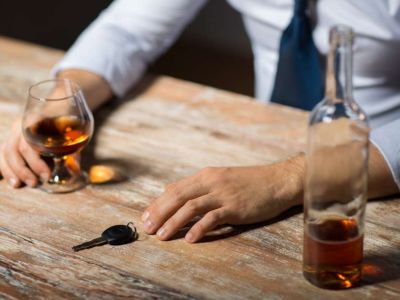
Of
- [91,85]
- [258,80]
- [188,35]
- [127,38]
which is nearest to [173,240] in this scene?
[91,85]

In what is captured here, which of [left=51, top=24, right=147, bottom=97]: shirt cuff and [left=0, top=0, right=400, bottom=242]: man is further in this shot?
[left=51, top=24, right=147, bottom=97]: shirt cuff

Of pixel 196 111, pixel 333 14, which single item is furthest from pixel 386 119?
pixel 196 111

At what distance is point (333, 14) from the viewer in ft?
5.51

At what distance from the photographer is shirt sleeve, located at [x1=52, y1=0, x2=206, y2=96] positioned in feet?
5.72

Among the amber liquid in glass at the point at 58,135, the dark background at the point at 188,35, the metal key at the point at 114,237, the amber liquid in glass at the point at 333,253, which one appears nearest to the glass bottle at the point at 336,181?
the amber liquid in glass at the point at 333,253

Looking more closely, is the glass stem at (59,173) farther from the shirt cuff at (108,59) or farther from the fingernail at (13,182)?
the shirt cuff at (108,59)

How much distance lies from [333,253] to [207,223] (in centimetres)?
24

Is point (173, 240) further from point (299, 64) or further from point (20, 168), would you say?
point (299, 64)

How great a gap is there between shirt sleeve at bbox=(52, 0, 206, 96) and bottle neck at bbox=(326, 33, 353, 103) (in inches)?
31.5

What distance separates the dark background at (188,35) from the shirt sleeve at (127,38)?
1.71 m

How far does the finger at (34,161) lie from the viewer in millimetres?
1377

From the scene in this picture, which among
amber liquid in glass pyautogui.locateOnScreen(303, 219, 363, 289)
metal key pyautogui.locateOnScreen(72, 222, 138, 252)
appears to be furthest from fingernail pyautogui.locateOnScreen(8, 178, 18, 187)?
amber liquid in glass pyautogui.locateOnScreen(303, 219, 363, 289)

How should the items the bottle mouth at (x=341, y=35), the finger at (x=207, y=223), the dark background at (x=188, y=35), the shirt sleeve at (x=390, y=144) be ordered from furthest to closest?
the dark background at (x=188, y=35) < the shirt sleeve at (x=390, y=144) < the finger at (x=207, y=223) < the bottle mouth at (x=341, y=35)

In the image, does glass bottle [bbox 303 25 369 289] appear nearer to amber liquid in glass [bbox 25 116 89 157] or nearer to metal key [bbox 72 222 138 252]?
metal key [bbox 72 222 138 252]
